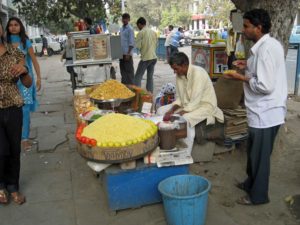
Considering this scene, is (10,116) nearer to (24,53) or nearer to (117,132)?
(117,132)

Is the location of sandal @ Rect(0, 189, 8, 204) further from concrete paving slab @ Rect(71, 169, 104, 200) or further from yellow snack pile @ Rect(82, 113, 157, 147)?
yellow snack pile @ Rect(82, 113, 157, 147)

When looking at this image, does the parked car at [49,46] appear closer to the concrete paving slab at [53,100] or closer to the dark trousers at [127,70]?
the concrete paving slab at [53,100]

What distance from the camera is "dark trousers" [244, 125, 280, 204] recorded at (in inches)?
129

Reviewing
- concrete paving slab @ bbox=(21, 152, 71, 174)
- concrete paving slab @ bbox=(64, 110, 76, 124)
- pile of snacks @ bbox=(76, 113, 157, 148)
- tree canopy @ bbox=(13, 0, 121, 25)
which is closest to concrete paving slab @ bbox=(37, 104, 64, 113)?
concrete paving slab @ bbox=(64, 110, 76, 124)

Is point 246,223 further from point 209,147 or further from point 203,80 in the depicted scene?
point 203,80

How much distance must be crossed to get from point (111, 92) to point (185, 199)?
257 centimetres

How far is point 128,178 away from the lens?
3350 millimetres

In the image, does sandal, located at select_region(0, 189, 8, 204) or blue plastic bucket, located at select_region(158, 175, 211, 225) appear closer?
blue plastic bucket, located at select_region(158, 175, 211, 225)

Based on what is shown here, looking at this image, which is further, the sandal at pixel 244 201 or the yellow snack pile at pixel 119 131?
the sandal at pixel 244 201

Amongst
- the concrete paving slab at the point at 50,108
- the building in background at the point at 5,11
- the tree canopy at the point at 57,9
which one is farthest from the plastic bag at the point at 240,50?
the building in background at the point at 5,11

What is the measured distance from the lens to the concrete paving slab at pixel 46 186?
383 centimetres

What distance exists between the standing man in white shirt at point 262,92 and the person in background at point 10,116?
78.3 inches

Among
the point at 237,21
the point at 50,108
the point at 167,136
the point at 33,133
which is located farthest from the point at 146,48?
the point at 167,136

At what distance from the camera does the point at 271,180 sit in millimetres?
4062
